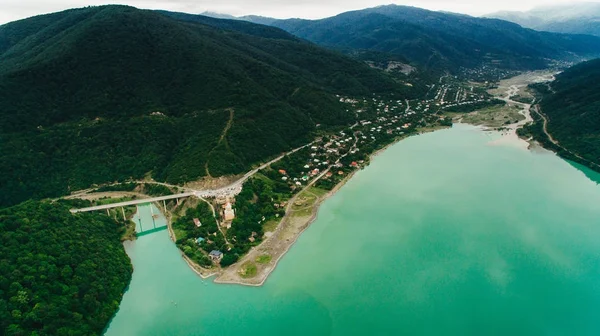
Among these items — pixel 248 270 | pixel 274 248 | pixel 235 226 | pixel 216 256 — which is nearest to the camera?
pixel 248 270

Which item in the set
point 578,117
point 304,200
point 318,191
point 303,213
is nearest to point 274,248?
point 303,213

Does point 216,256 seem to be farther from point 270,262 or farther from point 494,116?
point 494,116

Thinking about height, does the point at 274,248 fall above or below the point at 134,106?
below

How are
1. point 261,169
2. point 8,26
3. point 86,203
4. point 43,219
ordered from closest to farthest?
point 43,219, point 86,203, point 261,169, point 8,26

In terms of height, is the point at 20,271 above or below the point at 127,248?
above

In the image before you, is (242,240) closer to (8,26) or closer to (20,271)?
(20,271)

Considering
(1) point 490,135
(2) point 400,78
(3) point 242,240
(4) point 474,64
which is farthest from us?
(4) point 474,64

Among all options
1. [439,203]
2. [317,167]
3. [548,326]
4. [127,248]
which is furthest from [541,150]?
[127,248]

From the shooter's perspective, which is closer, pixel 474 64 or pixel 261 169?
pixel 261 169

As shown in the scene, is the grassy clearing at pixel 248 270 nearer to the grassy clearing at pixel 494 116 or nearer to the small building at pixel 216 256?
the small building at pixel 216 256
